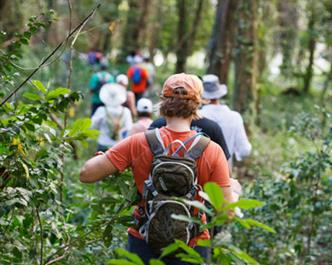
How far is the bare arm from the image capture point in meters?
4.32

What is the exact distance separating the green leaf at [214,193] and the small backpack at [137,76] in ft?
45.3

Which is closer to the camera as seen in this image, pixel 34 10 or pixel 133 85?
pixel 133 85

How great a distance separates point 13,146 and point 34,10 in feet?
62.8

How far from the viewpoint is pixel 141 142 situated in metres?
4.26

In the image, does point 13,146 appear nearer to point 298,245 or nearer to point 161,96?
point 161,96

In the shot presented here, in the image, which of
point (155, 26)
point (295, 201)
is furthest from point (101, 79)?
point (155, 26)

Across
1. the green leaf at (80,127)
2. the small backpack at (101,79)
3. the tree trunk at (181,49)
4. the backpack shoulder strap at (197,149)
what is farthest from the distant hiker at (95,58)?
the backpack shoulder strap at (197,149)

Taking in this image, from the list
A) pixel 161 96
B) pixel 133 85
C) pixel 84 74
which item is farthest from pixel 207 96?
pixel 84 74

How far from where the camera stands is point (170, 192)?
4102 mm

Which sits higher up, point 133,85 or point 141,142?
point 141,142

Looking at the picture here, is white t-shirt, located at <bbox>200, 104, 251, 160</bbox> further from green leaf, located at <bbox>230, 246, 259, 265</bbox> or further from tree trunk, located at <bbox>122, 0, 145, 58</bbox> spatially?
tree trunk, located at <bbox>122, 0, 145, 58</bbox>

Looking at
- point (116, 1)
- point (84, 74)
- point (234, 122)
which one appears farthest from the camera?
point (116, 1)

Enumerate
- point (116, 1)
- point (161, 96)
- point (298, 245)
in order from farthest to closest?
point (116, 1), point (298, 245), point (161, 96)

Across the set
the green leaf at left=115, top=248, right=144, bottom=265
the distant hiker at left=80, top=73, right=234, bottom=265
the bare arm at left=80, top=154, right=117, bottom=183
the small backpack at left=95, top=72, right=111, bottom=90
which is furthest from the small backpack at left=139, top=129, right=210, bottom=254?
the small backpack at left=95, top=72, right=111, bottom=90
